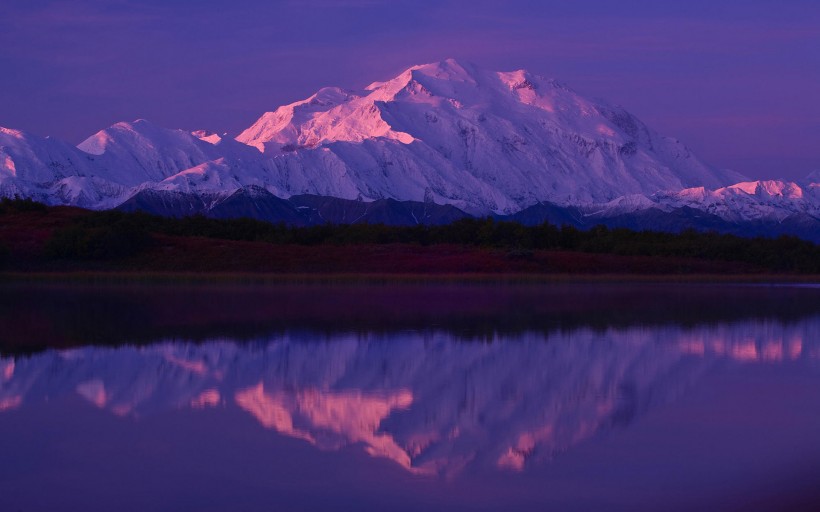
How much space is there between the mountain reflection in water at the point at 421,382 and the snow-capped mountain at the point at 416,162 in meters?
123

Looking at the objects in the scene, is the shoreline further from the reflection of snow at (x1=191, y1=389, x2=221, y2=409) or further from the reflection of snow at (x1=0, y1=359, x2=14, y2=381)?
the reflection of snow at (x1=191, y1=389, x2=221, y2=409)

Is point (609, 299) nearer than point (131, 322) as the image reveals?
No

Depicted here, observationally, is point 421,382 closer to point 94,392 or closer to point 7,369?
point 94,392

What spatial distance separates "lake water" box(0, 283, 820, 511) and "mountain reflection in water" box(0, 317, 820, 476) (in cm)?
5

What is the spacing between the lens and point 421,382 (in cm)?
1556

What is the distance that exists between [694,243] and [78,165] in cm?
10399

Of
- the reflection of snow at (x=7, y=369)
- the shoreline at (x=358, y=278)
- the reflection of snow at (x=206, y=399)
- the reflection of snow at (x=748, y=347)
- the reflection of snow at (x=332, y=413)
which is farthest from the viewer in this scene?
the shoreline at (x=358, y=278)

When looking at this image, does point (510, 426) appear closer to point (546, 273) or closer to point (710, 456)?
point (710, 456)

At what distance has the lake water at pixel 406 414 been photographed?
9.54 meters

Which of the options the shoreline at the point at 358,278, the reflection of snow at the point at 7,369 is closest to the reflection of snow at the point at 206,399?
the reflection of snow at the point at 7,369

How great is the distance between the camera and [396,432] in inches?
469

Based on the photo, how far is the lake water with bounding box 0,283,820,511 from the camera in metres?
9.54

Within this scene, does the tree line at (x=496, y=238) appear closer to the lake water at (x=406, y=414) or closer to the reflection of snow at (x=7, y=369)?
the lake water at (x=406, y=414)

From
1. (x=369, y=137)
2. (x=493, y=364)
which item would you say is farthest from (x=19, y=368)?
(x=369, y=137)
